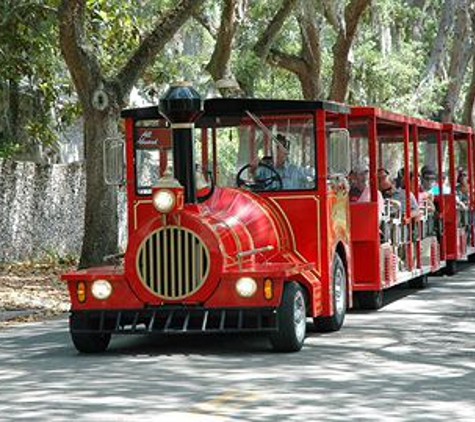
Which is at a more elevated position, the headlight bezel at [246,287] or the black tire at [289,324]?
the headlight bezel at [246,287]

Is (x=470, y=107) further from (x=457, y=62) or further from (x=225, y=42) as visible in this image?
(x=225, y=42)

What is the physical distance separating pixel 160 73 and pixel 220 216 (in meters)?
16.2

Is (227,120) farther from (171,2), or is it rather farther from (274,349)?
(171,2)

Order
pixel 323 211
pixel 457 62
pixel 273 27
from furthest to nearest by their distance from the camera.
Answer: pixel 457 62, pixel 273 27, pixel 323 211

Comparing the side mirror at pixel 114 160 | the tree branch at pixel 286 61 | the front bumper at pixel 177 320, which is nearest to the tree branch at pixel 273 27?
the tree branch at pixel 286 61

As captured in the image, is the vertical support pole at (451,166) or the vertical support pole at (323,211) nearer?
the vertical support pole at (323,211)

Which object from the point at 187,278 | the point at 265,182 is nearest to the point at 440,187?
the point at 265,182

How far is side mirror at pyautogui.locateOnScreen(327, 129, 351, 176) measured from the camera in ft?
48.4

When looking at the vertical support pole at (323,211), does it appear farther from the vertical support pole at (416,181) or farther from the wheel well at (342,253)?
the vertical support pole at (416,181)

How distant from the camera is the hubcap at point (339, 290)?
50.2 feet

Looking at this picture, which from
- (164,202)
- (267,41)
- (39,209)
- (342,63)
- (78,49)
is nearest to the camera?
(164,202)

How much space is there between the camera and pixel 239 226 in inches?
543

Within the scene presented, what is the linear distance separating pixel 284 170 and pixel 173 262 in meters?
2.27

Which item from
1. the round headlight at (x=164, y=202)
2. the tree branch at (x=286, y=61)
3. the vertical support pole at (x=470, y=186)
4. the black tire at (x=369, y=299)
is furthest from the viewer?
the tree branch at (x=286, y=61)
